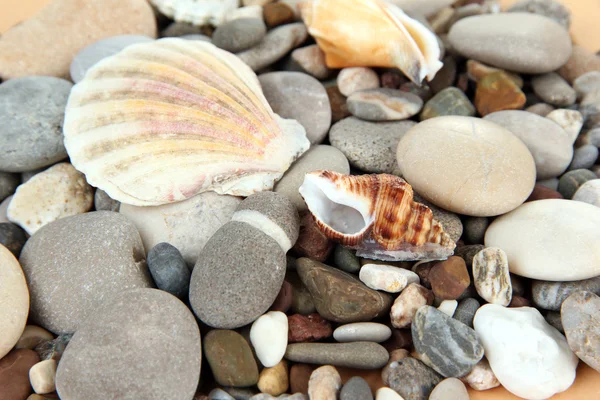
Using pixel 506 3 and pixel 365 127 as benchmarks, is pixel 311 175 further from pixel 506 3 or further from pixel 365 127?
pixel 506 3

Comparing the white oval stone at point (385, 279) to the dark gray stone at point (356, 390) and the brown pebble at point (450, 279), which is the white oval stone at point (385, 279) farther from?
the dark gray stone at point (356, 390)

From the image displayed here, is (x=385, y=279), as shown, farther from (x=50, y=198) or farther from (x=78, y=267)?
(x=50, y=198)

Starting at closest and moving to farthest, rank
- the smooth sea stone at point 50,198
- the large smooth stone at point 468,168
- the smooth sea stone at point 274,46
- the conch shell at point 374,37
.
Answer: the large smooth stone at point 468,168 < the smooth sea stone at point 50,198 < the conch shell at point 374,37 < the smooth sea stone at point 274,46

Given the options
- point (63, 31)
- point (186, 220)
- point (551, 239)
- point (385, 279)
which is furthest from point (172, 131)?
point (551, 239)

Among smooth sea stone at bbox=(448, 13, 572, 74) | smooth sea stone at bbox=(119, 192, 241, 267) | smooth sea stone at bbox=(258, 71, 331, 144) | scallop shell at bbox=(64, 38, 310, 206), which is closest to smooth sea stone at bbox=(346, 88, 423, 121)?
smooth sea stone at bbox=(258, 71, 331, 144)

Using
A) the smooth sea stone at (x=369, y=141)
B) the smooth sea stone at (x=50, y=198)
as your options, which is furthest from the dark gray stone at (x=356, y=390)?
the smooth sea stone at (x=50, y=198)

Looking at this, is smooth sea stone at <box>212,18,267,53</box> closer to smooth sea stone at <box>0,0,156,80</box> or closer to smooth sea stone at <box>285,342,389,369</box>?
smooth sea stone at <box>0,0,156,80</box>
